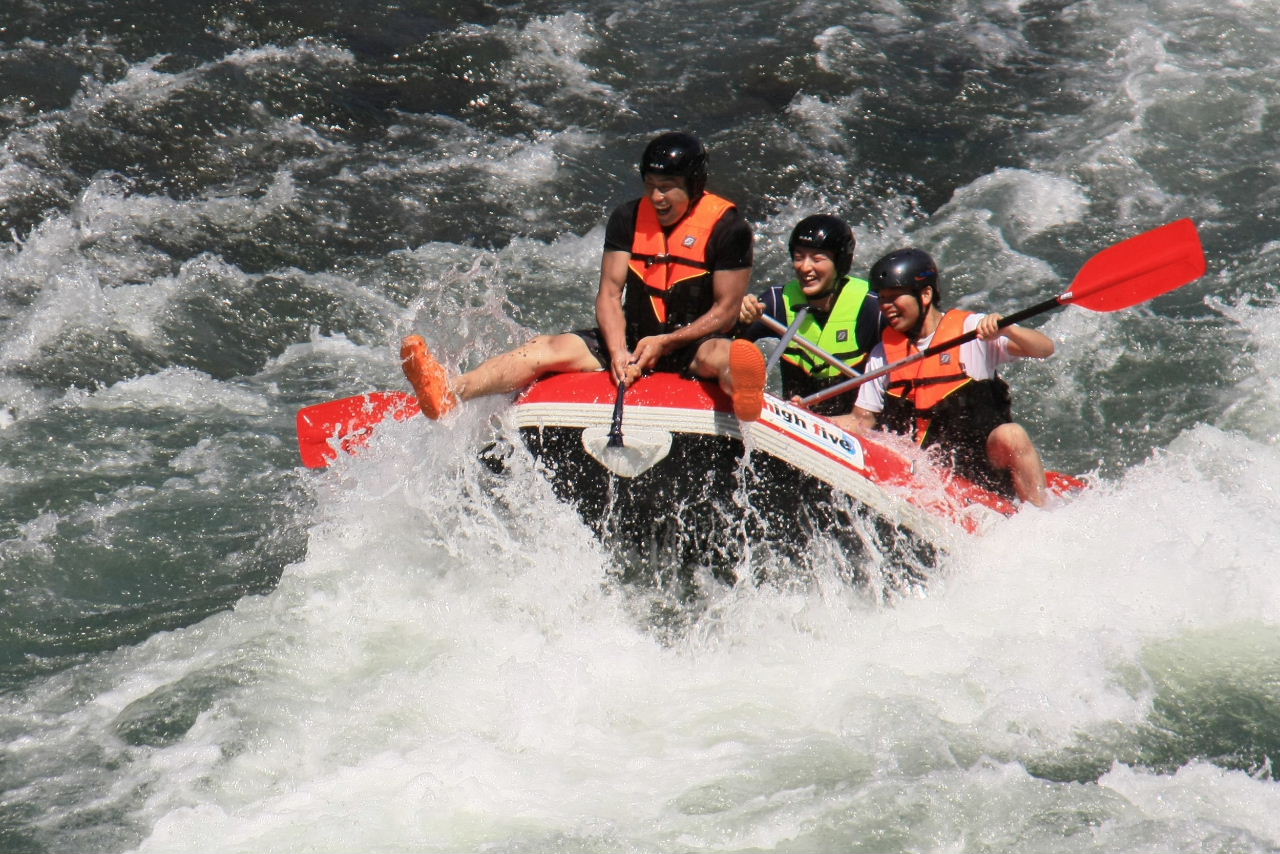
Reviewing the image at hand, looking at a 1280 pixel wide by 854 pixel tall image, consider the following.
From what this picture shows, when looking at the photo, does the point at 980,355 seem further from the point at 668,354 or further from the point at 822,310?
the point at 668,354

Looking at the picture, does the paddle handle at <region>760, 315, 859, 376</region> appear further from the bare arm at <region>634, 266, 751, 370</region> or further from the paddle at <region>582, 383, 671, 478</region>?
the paddle at <region>582, 383, 671, 478</region>

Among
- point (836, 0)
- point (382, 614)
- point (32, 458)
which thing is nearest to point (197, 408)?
point (32, 458)

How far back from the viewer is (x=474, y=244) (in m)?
9.09

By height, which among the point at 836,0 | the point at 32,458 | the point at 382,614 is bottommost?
A: the point at 382,614

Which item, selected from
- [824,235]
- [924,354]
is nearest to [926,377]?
[924,354]

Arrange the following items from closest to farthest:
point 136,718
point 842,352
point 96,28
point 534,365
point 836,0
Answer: point 136,718
point 534,365
point 842,352
point 96,28
point 836,0

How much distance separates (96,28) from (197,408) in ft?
14.7

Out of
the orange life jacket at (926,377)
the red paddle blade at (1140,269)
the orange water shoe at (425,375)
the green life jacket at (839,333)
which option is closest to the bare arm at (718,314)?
the green life jacket at (839,333)

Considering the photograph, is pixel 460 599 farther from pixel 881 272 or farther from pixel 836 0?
pixel 836 0

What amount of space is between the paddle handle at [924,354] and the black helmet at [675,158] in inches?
42.8

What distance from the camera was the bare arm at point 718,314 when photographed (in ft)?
18.0

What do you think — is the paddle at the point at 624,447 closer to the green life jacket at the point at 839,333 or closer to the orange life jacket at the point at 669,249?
the orange life jacket at the point at 669,249

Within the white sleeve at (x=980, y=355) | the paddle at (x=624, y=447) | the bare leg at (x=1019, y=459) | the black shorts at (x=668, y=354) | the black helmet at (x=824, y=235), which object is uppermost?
the black helmet at (x=824, y=235)

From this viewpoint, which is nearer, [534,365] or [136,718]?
[136,718]
